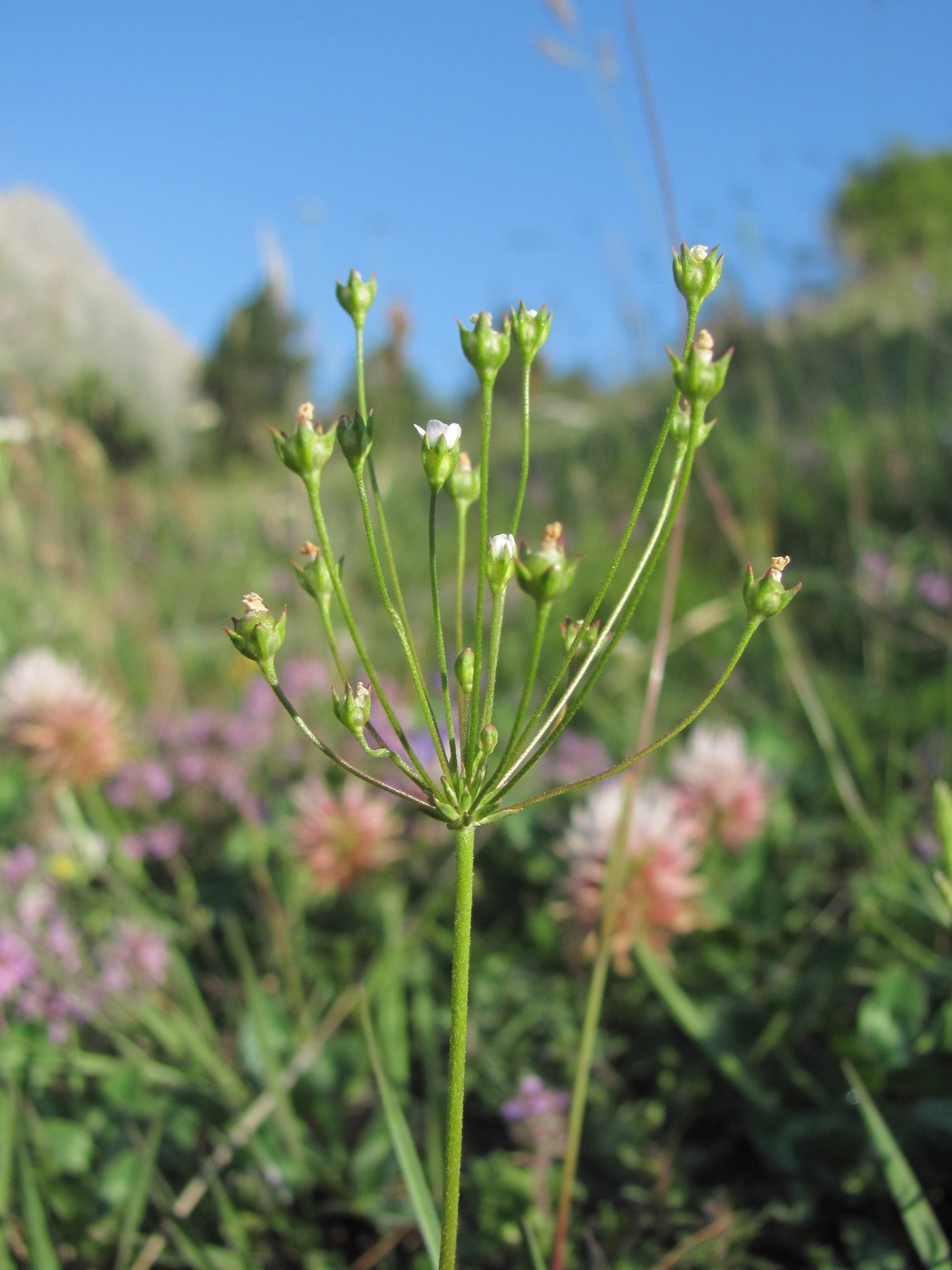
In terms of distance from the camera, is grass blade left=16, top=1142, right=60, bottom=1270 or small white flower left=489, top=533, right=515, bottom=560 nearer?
small white flower left=489, top=533, right=515, bottom=560

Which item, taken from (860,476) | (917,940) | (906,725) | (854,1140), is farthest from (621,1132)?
(860,476)

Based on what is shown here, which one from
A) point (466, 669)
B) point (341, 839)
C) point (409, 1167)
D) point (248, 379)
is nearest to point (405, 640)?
point (466, 669)

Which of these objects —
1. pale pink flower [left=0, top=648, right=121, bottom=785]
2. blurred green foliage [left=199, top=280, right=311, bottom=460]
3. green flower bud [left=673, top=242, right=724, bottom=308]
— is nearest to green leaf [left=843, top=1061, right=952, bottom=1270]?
green flower bud [left=673, top=242, right=724, bottom=308]

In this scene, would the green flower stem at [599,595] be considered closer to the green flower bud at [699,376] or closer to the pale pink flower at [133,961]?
the green flower bud at [699,376]

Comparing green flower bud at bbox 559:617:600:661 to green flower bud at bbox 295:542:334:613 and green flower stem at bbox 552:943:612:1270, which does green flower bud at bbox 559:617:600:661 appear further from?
green flower stem at bbox 552:943:612:1270

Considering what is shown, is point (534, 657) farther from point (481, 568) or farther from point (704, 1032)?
point (704, 1032)

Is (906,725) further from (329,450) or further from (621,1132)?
(329,450)
